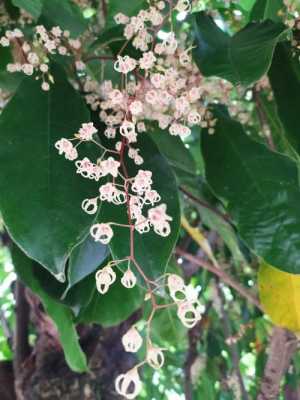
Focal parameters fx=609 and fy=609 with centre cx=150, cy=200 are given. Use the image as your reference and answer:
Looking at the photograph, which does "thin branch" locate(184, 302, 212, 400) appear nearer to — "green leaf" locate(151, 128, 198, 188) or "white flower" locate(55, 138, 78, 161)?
"green leaf" locate(151, 128, 198, 188)

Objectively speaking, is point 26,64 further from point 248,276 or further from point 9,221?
point 248,276

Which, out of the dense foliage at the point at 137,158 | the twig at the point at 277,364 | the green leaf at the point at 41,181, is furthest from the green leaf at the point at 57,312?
the twig at the point at 277,364

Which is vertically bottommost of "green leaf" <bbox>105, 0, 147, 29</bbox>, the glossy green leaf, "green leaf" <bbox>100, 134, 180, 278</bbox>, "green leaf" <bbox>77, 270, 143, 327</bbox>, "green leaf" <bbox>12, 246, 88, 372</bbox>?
"green leaf" <bbox>77, 270, 143, 327</bbox>

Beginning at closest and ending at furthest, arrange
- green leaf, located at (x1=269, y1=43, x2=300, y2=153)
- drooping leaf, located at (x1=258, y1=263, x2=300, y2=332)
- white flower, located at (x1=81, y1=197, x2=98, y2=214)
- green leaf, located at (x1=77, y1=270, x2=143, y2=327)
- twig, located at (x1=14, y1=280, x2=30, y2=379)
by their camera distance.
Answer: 1. white flower, located at (x1=81, y1=197, x2=98, y2=214)
2. green leaf, located at (x1=269, y1=43, x2=300, y2=153)
3. drooping leaf, located at (x1=258, y1=263, x2=300, y2=332)
4. green leaf, located at (x1=77, y1=270, x2=143, y2=327)
5. twig, located at (x1=14, y1=280, x2=30, y2=379)

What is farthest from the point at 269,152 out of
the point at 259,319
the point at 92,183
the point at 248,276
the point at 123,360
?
the point at 259,319

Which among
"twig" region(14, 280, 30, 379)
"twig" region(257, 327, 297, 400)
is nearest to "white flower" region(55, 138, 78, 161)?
"twig" region(257, 327, 297, 400)

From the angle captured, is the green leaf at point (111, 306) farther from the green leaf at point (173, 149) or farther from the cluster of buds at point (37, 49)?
the cluster of buds at point (37, 49)

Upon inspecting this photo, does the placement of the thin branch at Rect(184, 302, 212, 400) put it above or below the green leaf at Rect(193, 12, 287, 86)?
below

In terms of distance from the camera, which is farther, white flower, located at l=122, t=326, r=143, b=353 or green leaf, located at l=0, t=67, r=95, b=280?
green leaf, located at l=0, t=67, r=95, b=280
